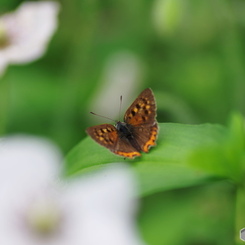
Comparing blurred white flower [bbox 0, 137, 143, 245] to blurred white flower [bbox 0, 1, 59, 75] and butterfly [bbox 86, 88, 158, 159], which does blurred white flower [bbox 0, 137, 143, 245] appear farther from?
blurred white flower [bbox 0, 1, 59, 75]

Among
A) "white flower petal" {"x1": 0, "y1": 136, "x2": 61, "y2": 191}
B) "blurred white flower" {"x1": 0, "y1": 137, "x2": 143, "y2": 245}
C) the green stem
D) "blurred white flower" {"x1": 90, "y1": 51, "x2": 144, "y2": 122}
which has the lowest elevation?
"blurred white flower" {"x1": 90, "y1": 51, "x2": 144, "y2": 122}

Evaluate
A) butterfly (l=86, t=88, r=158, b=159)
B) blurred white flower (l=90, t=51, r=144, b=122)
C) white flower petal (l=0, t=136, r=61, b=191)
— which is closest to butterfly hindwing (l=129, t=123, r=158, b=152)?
butterfly (l=86, t=88, r=158, b=159)

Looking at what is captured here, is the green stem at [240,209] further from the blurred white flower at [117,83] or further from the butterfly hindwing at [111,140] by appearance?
the blurred white flower at [117,83]

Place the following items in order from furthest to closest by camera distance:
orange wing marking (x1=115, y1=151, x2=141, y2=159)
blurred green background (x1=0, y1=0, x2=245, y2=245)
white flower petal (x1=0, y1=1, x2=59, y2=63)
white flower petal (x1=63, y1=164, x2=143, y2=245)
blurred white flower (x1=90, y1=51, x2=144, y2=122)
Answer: blurred white flower (x1=90, y1=51, x2=144, y2=122)
blurred green background (x1=0, y1=0, x2=245, y2=245)
white flower petal (x1=0, y1=1, x2=59, y2=63)
orange wing marking (x1=115, y1=151, x2=141, y2=159)
white flower petal (x1=63, y1=164, x2=143, y2=245)

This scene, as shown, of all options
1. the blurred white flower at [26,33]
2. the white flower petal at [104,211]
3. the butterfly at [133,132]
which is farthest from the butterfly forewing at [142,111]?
the blurred white flower at [26,33]

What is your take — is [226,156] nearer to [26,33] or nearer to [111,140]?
[111,140]

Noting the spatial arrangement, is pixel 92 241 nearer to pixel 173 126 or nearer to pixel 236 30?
pixel 173 126
